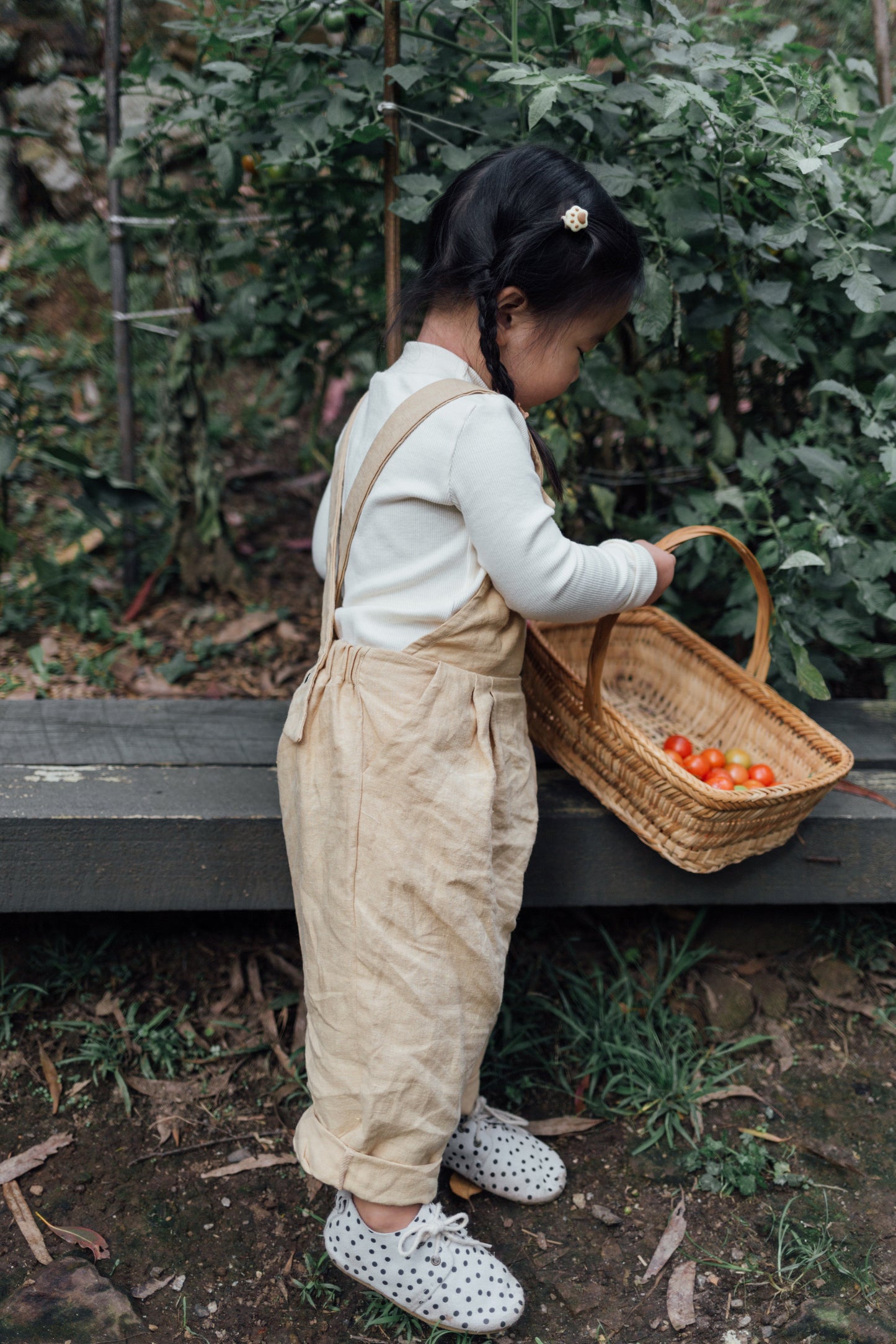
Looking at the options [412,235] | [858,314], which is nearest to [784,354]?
[858,314]

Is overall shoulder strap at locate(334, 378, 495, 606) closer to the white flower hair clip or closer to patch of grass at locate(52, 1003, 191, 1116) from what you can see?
the white flower hair clip

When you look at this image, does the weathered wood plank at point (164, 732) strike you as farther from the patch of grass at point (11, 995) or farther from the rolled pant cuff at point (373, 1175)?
the rolled pant cuff at point (373, 1175)

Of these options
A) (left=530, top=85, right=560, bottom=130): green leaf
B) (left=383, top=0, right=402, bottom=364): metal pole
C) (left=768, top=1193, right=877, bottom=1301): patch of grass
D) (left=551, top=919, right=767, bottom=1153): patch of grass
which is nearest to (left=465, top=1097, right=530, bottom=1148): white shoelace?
(left=551, top=919, right=767, bottom=1153): patch of grass

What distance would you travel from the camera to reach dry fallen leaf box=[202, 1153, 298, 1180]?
5.67ft

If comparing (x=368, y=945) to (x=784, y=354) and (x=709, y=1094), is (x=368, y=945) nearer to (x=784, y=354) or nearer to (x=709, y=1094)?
(x=709, y=1094)

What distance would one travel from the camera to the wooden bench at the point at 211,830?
1709 millimetres

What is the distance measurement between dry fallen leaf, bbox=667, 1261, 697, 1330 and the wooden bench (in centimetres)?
59

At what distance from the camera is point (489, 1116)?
1.80 m

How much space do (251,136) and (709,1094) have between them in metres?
1.99

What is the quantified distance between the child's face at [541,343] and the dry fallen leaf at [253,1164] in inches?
51.6

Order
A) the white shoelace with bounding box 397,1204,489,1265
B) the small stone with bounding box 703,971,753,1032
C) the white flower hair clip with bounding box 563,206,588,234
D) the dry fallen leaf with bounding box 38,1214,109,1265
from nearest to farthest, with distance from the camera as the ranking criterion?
the white flower hair clip with bounding box 563,206,588,234, the white shoelace with bounding box 397,1204,489,1265, the dry fallen leaf with bounding box 38,1214,109,1265, the small stone with bounding box 703,971,753,1032

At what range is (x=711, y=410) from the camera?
7.88ft

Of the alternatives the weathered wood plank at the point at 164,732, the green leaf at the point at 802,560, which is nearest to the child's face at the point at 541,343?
the green leaf at the point at 802,560

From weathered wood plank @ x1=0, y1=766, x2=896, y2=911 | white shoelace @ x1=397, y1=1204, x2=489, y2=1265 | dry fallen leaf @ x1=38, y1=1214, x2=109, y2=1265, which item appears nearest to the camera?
white shoelace @ x1=397, y1=1204, x2=489, y2=1265
